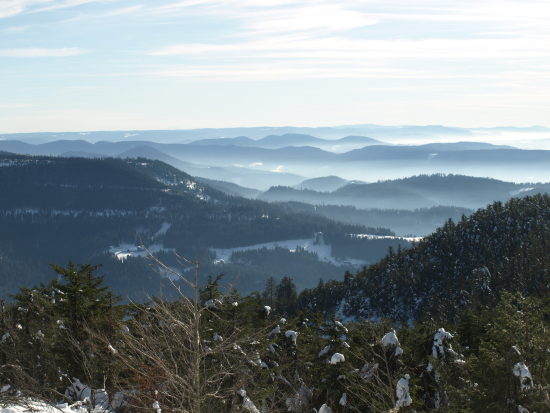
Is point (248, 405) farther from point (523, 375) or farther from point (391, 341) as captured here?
point (523, 375)

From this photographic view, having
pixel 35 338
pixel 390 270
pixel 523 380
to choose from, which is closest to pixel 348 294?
pixel 390 270

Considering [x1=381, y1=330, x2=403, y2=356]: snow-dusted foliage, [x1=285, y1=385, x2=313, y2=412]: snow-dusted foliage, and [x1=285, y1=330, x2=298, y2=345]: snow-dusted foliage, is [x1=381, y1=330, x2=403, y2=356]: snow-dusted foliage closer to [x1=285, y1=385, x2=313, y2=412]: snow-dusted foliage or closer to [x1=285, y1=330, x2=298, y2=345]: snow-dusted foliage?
[x1=285, y1=385, x2=313, y2=412]: snow-dusted foliage

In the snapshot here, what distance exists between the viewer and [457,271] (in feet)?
334

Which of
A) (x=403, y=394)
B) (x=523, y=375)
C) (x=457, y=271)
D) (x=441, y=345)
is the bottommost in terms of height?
(x=457, y=271)

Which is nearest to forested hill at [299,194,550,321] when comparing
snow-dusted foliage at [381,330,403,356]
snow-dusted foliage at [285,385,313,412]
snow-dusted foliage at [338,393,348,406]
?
snow-dusted foliage at [285,385,313,412]

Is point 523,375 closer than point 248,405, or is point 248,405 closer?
point 523,375

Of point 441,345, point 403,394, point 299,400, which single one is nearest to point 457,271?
point 441,345

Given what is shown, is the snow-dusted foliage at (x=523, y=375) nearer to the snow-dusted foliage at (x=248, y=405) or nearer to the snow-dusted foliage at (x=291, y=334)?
the snow-dusted foliage at (x=248, y=405)

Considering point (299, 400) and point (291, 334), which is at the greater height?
point (291, 334)

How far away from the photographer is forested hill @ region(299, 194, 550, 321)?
85875mm

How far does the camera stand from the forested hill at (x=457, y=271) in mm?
85875

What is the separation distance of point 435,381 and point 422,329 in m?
10.5

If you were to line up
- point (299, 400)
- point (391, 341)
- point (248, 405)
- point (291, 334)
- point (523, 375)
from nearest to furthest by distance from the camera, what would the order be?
point (523, 375) → point (248, 405) → point (391, 341) → point (299, 400) → point (291, 334)

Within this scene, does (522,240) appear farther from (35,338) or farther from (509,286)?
(35,338)
